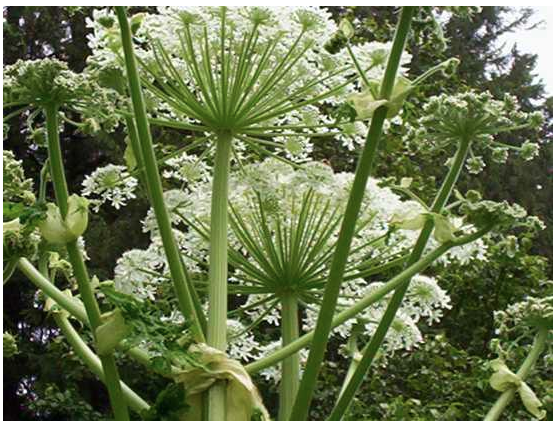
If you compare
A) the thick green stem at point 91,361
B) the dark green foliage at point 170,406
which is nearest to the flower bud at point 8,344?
the thick green stem at point 91,361

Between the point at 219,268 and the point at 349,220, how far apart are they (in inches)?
18.6

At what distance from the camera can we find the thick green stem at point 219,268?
5.72 feet

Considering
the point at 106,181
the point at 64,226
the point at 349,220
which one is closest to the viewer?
the point at 349,220

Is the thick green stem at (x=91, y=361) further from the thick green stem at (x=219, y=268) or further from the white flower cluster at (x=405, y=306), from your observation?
the white flower cluster at (x=405, y=306)

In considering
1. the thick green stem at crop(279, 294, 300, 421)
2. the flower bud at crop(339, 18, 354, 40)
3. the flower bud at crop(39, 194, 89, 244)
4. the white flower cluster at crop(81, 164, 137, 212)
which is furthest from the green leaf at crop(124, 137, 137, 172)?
the flower bud at crop(339, 18, 354, 40)

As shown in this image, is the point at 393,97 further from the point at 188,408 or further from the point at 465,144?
the point at 188,408

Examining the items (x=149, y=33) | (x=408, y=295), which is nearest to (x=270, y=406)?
(x=408, y=295)

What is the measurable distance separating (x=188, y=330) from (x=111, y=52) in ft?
2.67

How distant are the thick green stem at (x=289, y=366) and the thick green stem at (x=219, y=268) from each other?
0.69 ft

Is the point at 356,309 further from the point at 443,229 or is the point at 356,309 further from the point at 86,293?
the point at 86,293

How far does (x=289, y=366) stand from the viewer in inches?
85.2

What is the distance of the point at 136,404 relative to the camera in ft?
6.05

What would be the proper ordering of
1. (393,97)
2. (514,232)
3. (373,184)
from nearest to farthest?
(393,97) < (373,184) < (514,232)

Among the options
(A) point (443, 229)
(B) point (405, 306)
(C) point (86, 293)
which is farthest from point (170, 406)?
(B) point (405, 306)
